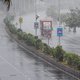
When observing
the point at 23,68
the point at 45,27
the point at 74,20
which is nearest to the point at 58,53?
the point at 23,68

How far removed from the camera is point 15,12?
113 metres

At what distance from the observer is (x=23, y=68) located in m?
32.8

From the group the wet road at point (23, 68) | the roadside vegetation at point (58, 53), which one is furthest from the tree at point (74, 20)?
the wet road at point (23, 68)

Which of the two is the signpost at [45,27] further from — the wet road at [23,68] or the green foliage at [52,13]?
the green foliage at [52,13]

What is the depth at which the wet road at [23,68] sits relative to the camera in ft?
93.7

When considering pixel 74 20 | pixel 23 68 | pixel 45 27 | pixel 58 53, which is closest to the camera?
pixel 23 68

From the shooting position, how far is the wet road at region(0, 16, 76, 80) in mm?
28552

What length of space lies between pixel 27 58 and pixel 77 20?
32.7 m

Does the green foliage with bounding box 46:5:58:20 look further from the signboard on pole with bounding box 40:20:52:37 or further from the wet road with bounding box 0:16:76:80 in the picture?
the wet road with bounding box 0:16:76:80

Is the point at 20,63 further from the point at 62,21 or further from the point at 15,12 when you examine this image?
the point at 15,12

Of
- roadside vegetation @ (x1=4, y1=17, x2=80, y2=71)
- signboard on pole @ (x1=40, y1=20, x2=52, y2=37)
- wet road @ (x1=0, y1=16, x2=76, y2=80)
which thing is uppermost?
signboard on pole @ (x1=40, y1=20, x2=52, y2=37)

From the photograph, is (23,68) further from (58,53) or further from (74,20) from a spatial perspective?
(74,20)

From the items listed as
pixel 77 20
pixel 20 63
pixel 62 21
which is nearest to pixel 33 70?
pixel 20 63

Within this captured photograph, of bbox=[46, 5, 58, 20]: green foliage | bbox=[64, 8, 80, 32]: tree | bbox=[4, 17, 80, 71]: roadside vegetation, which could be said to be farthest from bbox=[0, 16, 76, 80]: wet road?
bbox=[46, 5, 58, 20]: green foliage
